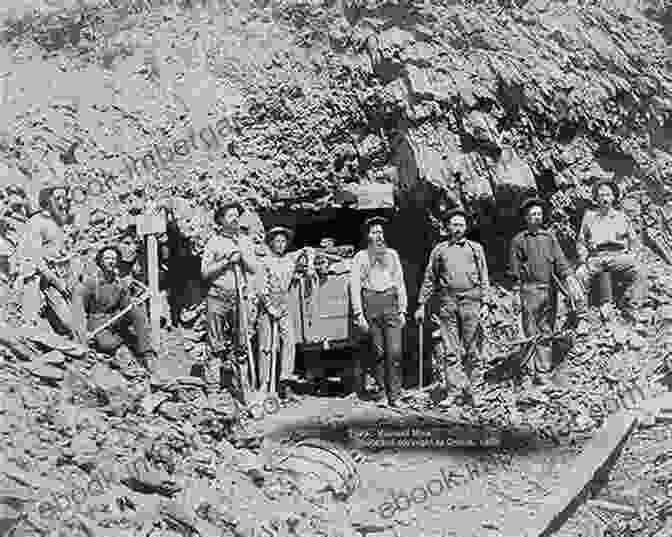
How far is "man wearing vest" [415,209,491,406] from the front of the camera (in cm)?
1040

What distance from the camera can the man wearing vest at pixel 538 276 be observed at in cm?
1066

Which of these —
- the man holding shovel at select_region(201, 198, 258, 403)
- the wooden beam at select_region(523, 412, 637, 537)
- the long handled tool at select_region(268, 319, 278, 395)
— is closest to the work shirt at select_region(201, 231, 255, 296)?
the man holding shovel at select_region(201, 198, 258, 403)

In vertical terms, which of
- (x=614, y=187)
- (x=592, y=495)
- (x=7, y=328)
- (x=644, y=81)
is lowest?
(x=592, y=495)

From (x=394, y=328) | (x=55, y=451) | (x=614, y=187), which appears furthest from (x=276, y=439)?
(x=614, y=187)

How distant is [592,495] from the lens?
8.64 metres

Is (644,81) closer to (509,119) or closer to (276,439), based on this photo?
(509,119)

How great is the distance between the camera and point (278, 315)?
34.0ft

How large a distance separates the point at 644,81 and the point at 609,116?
568 mm

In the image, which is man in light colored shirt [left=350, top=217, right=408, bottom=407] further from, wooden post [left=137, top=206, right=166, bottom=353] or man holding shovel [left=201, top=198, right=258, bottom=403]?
wooden post [left=137, top=206, right=166, bottom=353]

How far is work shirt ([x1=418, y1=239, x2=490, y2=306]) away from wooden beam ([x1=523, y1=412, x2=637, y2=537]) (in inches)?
69.2

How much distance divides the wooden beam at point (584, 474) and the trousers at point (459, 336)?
1.46m

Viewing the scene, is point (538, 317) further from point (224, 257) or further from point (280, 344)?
point (224, 257)

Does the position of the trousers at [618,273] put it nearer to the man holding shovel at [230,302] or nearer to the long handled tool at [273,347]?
the long handled tool at [273,347]

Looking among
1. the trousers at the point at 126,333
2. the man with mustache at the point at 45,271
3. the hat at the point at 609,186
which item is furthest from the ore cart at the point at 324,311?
the hat at the point at 609,186
